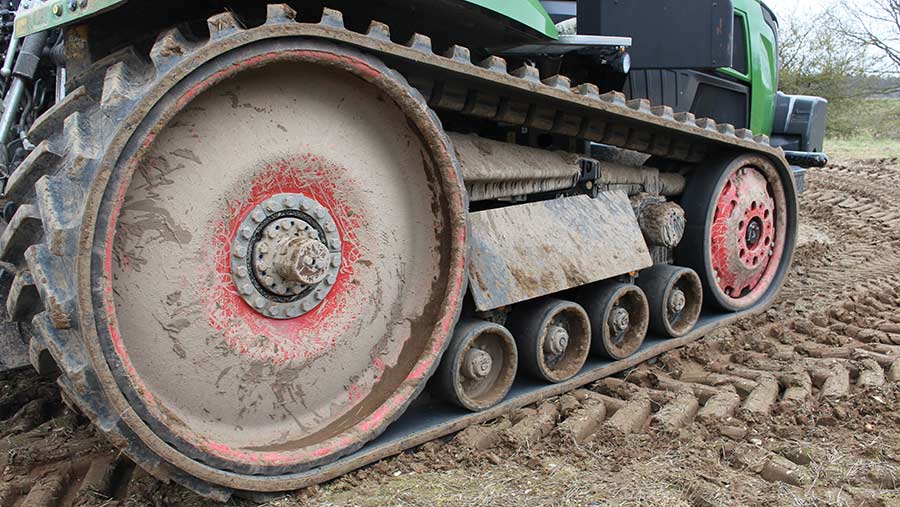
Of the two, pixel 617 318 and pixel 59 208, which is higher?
pixel 59 208

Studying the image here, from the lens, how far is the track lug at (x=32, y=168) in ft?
7.10

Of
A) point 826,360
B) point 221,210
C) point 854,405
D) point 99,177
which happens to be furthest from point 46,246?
point 826,360

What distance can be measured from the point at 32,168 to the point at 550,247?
2000 millimetres

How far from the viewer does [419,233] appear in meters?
3.03

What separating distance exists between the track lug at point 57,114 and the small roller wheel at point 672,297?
2772 mm

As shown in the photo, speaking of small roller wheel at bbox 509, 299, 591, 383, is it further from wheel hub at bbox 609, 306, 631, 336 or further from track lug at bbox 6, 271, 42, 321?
track lug at bbox 6, 271, 42, 321

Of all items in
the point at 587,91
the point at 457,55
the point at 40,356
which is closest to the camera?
the point at 40,356

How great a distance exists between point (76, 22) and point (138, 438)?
1259 mm

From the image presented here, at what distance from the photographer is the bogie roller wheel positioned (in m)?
→ 4.50

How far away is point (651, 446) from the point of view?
118 inches

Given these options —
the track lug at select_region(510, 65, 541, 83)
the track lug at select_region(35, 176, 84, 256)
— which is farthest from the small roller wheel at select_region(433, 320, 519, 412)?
the track lug at select_region(35, 176, 84, 256)

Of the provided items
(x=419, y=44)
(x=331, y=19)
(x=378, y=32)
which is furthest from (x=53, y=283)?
(x=419, y=44)

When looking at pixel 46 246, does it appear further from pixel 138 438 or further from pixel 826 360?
pixel 826 360

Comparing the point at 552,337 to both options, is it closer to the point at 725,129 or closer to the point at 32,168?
the point at 725,129
